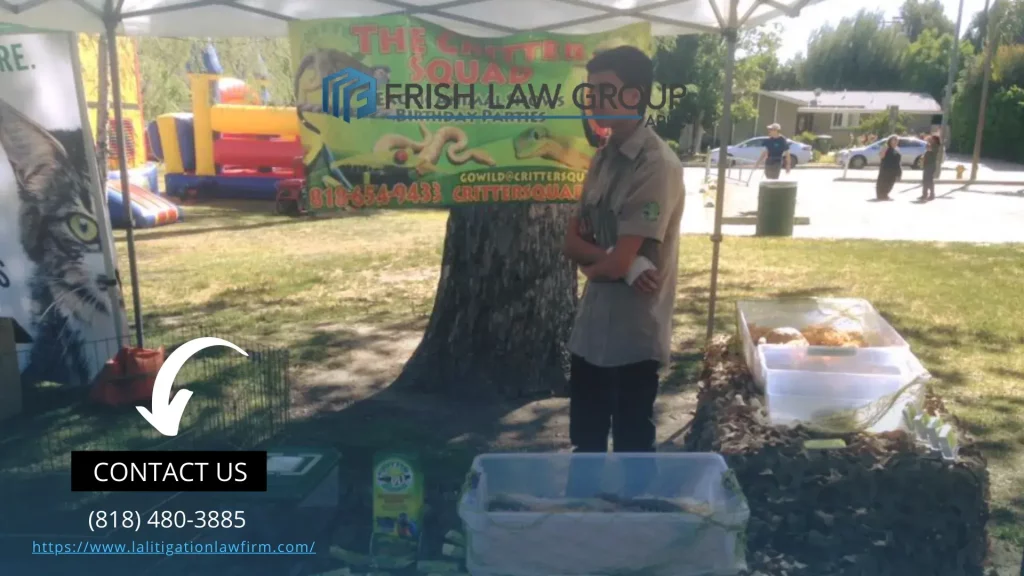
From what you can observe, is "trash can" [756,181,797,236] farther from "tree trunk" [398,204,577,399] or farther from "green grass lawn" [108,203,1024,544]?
"tree trunk" [398,204,577,399]

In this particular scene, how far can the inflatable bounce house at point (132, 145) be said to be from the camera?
13.2m

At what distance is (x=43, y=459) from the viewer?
166 inches

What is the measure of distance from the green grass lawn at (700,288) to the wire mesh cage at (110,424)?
0.83 metres

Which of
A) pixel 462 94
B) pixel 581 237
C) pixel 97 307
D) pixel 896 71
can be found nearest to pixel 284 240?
pixel 97 307

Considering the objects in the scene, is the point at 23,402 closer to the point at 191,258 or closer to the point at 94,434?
the point at 94,434

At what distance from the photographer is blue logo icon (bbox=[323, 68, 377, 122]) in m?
3.83

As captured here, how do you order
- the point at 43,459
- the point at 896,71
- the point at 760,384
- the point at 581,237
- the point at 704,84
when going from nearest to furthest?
the point at 581,237 < the point at 760,384 < the point at 43,459 < the point at 704,84 < the point at 896,71

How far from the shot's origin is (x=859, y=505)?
124 inches

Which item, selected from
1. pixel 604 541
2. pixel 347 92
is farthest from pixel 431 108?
pixel 604 541

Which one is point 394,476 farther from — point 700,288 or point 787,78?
point 787,78

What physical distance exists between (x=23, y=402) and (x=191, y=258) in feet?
19.5

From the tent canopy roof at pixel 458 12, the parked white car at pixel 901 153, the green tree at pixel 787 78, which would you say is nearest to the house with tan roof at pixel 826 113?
the parked white car at pixel 901 153

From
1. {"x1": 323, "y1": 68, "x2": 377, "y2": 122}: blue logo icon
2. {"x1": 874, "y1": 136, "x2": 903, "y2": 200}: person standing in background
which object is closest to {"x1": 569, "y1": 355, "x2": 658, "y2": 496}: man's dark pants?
{"x1": 323, "y1": 68, "x2": 377, "y2": 122}: blue logo icon

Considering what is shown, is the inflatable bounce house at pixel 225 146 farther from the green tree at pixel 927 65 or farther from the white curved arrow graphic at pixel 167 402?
the green tree at pixel 927 65
